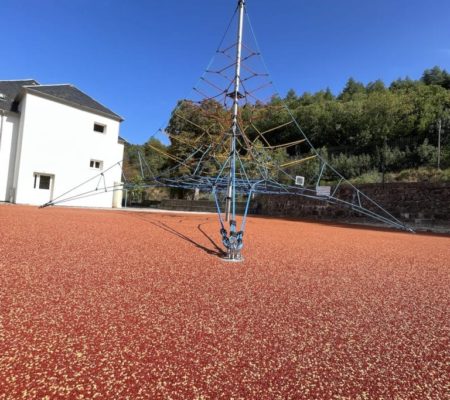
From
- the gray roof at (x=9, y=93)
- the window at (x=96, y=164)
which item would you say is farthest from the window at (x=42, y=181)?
the gray roof at (x=9, y=93)

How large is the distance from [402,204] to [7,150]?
53.9 ft

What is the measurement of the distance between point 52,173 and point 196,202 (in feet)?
31.1

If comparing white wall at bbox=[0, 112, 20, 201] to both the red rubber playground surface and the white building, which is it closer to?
the white building

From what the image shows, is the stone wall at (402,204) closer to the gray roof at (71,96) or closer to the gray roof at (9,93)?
the gray roof at (71,96)

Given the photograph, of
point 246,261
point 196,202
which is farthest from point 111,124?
point 246,261

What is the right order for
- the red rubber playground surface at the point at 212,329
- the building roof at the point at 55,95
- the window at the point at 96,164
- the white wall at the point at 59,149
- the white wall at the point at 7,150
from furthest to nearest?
the window at the point at 96,164 → the building roof at the point at 55,95 → the white wall at the point at 7,150 → the white wall at the point at 59,149 → the red rubber playground surface at the point at 212,329

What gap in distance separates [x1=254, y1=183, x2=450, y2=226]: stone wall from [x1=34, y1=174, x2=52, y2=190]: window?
472 inches

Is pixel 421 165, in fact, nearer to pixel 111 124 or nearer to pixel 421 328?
pixel 111 124

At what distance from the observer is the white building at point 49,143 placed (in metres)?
13.5

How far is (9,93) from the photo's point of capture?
50.1 ft

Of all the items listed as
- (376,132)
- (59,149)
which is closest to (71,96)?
(59,149)

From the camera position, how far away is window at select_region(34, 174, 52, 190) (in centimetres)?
1386

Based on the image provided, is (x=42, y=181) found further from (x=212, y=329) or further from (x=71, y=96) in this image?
(x=212, y=329)

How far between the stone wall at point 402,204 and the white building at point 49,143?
9.66 metres
